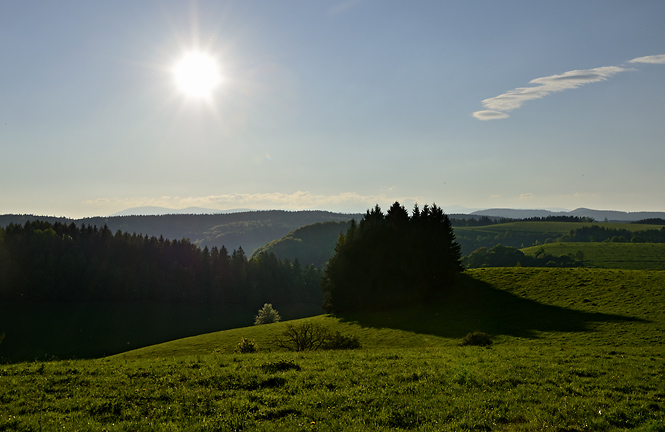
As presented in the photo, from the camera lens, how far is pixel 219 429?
1119 cm

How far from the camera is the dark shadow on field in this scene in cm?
4247

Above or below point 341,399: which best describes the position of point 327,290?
below

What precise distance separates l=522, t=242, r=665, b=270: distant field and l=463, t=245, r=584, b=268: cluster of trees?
5.05 meters

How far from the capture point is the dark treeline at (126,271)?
117188mm

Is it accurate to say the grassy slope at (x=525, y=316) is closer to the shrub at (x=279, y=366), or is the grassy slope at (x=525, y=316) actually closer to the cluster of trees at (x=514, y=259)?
the shrub at (x=279, y=366)

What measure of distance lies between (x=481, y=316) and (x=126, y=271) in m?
121

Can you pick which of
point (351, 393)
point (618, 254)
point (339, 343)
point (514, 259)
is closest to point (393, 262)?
point (339, 343)

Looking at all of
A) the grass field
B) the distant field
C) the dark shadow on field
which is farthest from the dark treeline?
the grass field

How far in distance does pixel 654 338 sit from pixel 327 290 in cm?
5862

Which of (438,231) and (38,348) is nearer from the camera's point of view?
(438,231)

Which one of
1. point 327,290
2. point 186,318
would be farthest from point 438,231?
point 186,318

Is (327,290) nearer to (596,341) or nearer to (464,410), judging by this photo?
(596,341)

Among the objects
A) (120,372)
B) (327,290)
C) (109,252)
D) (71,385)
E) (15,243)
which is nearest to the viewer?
(71,385)

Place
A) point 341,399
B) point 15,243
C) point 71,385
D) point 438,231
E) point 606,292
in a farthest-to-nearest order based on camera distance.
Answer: point 15,243 < point 438,231 < point 606,292 < point 71,385 < point 341,399
